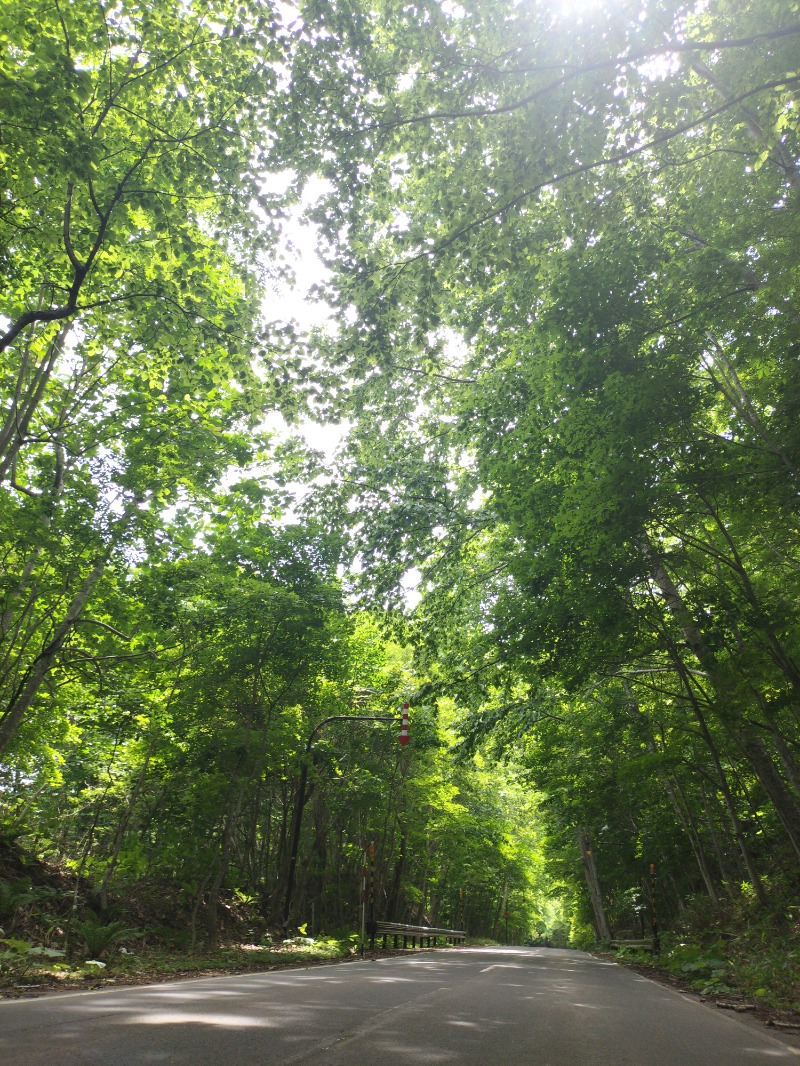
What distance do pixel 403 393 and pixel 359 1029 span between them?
979cm

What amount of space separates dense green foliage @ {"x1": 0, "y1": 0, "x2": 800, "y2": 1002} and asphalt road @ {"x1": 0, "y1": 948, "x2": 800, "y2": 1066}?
14.3 ft

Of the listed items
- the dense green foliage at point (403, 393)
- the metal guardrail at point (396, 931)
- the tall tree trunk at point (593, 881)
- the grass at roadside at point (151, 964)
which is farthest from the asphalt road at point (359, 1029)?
the tall tree trunk at point (593, 881)

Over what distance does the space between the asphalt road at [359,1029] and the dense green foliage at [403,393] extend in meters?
4.37

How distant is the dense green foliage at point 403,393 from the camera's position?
23.6 feet

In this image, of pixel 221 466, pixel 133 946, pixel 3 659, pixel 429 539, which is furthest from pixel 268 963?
pixel 221 466

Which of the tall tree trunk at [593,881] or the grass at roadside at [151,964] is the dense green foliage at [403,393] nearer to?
the grass at roadside at [151,964]

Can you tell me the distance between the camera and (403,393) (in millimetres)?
12305

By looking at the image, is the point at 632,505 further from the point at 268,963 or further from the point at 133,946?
the point at 133,946

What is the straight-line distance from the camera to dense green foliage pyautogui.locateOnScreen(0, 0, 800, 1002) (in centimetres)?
719

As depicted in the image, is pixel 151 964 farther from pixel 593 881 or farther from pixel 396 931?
pixel 593 881

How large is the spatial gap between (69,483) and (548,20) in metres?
10.7

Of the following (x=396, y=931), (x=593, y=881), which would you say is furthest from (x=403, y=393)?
(x=593, y=881)

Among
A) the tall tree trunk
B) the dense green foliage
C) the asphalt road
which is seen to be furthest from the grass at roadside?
the tall tree trunk

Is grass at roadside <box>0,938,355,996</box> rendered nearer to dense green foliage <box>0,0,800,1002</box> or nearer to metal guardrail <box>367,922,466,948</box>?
metal guardrail <box>367,922,466,948</box>
